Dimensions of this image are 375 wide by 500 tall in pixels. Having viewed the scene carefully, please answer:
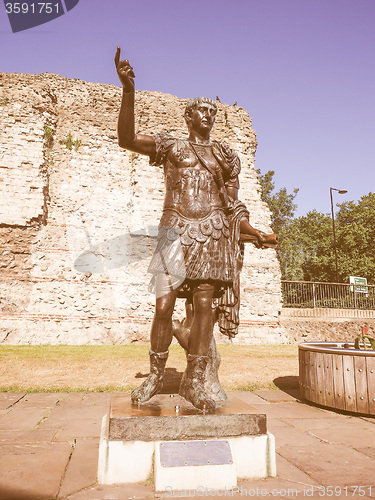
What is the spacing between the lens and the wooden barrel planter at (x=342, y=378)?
11.7 ft

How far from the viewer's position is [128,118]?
97.5 inches

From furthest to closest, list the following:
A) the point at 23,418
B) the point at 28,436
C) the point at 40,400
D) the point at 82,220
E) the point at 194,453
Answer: the point at 82,220
the point at 40,400
the point at 23,418
the point at 28,436
the point at 194,453

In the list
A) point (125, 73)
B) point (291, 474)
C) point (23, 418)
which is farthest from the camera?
point (23, 418)

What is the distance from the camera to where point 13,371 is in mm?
5727

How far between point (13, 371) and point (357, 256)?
29.6 meters

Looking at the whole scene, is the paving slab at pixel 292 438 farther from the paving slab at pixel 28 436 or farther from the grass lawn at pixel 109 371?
the paving slab at pixel 28 436

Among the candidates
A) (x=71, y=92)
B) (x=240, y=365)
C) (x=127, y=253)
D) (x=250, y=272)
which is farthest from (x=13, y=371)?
(x=71, y=92)

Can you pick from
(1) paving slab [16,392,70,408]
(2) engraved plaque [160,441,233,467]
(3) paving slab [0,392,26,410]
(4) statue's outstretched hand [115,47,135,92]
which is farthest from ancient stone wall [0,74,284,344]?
(4) statue's outstretched hand [115,47,135,92]

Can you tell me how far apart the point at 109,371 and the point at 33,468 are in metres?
3.76

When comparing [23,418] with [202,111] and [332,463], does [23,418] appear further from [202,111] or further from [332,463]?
[202,111]

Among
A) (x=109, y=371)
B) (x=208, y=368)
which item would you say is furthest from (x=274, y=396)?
(x=109, y=371)

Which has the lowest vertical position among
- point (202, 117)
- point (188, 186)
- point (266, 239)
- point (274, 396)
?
point (274, 396)

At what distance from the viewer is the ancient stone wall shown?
10.6 meters

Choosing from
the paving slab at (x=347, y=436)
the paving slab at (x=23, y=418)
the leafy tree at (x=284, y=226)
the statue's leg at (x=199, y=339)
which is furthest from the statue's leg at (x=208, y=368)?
the leafy tree at (x=284, y=226)
